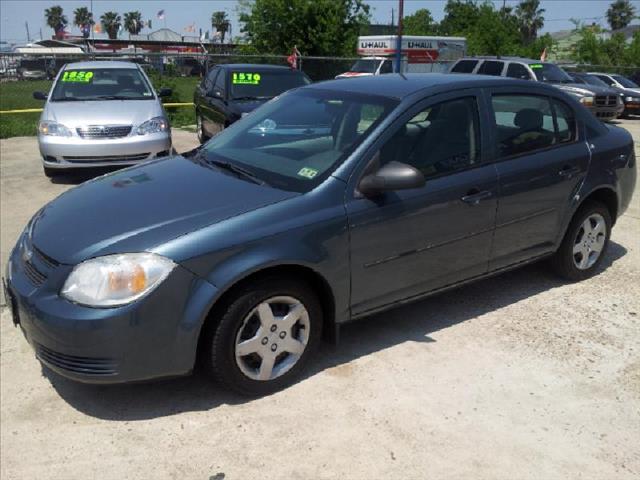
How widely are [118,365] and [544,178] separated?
3.05m

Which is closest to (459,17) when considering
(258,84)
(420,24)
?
(420,24)

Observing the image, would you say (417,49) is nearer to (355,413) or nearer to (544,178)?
(544,178)

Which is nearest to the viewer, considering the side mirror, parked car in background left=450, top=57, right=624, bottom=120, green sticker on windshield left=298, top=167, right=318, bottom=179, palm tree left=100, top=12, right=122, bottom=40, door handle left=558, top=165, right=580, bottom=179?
the side mirror

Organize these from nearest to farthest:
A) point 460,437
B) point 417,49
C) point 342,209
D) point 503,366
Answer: point 460,437 → point 342,209 → point 503,366 → point 417,49

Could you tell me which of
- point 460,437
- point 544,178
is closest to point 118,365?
point 460,437

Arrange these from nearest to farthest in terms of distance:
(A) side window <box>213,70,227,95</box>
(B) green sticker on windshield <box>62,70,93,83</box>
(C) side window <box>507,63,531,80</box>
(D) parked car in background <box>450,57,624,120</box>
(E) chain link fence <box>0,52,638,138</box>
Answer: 1. (B) green sticker on windshield <box>62,70,93,83</box>
2. (A) side window <box>213,70,227,95</box>
3. (E) chain link fence <box>0,52,638,138</box>
4. (C) side window <box>507,63,531,80</box>
5. (D) parked car in background <box>450,57,624,120</box>

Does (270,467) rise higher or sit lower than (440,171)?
lower

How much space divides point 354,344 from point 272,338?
0.80 meters

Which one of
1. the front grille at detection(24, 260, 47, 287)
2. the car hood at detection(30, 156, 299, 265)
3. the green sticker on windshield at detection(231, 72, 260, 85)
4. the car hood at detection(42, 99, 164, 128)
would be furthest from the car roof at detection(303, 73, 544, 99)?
the green sticker on windshield at detection(231, 72, 260, 85)

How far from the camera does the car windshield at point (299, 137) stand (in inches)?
137

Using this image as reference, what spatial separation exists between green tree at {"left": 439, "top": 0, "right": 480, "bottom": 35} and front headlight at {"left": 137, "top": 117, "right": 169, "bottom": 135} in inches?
1746

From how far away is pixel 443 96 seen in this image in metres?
3.83

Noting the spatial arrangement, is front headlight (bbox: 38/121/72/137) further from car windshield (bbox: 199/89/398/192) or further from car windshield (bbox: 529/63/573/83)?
car windshield (bbox: 529/63/573/83)

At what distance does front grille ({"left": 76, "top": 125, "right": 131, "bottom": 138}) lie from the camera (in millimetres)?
7812
